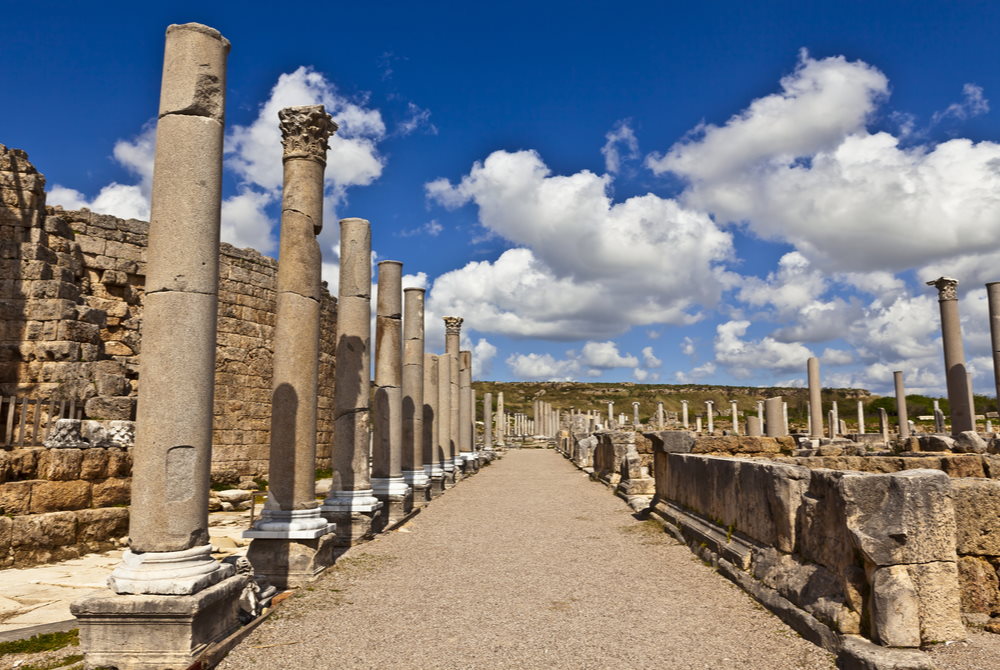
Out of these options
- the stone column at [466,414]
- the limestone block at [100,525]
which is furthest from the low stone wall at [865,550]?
the stone column at [466,414]

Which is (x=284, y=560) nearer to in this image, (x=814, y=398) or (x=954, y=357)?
(x=954, y=357)

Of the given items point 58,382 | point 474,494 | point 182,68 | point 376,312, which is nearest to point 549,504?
point 474,494

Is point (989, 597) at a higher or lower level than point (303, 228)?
lower

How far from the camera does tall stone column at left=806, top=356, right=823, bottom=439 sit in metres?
26.5

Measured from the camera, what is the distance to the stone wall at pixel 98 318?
1180 centimetres

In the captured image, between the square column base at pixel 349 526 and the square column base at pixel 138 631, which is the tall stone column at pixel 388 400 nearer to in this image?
the square column base at pixel 349 526

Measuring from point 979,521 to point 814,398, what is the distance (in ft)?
76.2

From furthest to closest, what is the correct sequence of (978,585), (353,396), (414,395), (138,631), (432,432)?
(432,432), (414,395), (353,396), (978,585), (138,631)

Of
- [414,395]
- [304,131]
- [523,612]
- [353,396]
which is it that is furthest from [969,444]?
[304,131]

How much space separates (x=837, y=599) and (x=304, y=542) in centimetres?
536

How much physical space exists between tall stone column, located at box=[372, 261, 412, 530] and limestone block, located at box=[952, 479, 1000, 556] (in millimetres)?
8400

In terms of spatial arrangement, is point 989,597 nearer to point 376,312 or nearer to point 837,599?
point 837,599

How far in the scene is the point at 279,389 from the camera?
7.90m

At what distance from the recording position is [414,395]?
1617 cm
